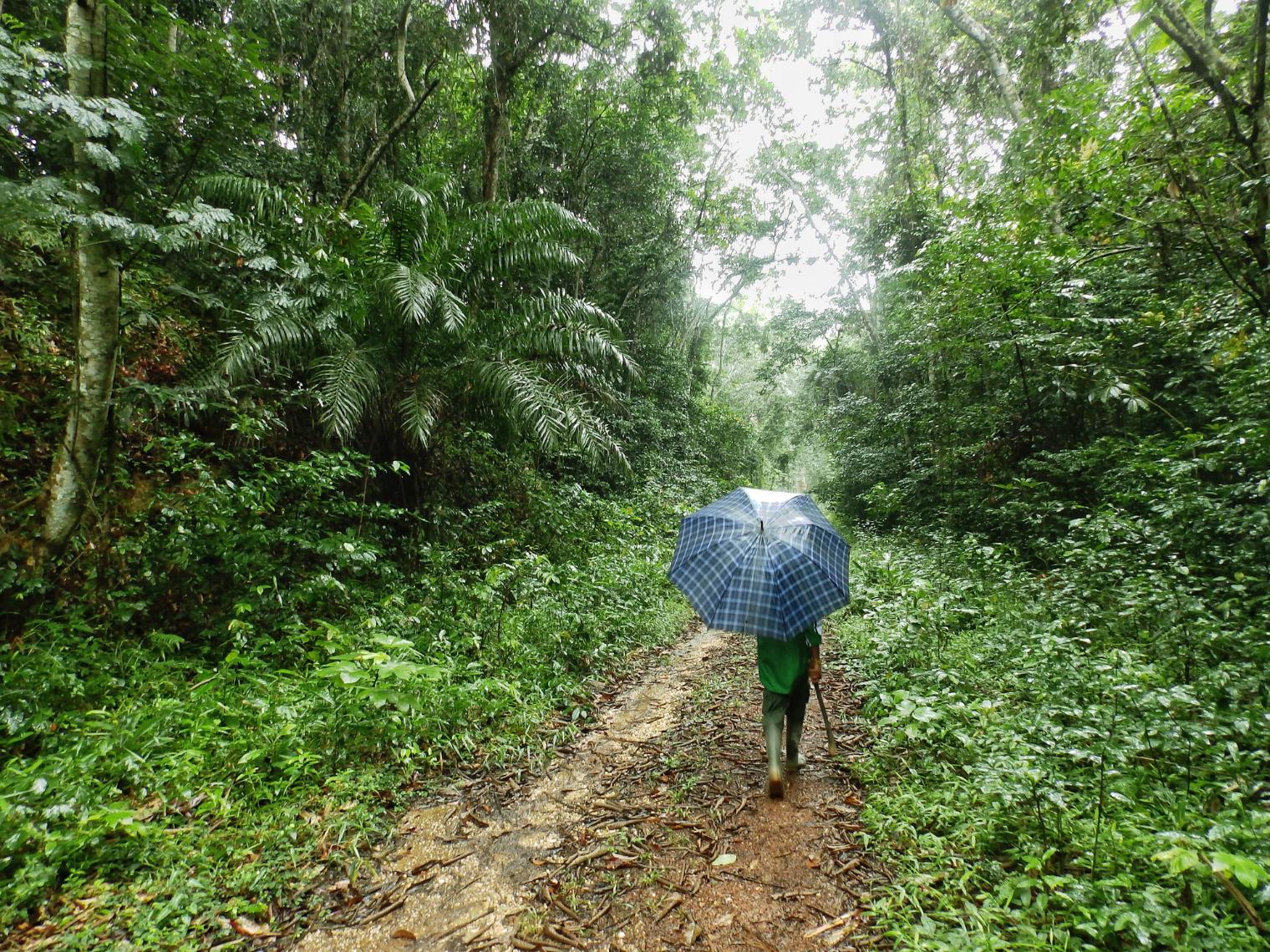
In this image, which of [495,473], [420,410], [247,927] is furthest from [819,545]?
[495,473]

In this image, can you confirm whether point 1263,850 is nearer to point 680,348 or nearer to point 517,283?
point 517,283

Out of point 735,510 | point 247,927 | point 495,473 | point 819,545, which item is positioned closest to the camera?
point 247,927

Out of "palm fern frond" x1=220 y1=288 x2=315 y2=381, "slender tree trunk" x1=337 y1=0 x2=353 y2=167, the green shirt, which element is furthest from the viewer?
"slender tree trunk" x1=337 y1=0 x2=353 y2=167

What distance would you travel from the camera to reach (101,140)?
4449 mm

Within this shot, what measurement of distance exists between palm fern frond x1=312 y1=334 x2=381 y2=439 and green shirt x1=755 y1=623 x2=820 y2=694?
500 cm

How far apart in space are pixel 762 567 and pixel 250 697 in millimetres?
3418

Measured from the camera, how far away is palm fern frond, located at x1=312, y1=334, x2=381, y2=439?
20.5 ft

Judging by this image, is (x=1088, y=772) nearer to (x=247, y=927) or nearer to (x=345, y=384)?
(x=247, y=927)

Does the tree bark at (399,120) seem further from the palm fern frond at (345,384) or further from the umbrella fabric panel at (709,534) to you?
the umbrella fabric panel at (709,534)

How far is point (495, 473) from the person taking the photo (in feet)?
30.2

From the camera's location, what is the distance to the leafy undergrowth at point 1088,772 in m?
2.13

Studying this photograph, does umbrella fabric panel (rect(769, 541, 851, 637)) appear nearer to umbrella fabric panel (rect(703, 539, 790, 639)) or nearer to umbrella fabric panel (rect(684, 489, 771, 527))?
umbrella fabric panel (rect(703, 539, 790, 639))

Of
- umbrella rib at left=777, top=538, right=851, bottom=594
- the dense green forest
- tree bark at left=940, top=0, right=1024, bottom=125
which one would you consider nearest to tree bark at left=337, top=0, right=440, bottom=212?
the dense green forest

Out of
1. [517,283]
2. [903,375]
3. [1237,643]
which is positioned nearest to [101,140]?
[517,283]
